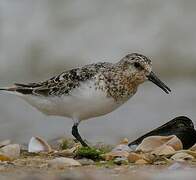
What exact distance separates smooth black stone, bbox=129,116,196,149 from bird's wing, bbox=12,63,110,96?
739 mm

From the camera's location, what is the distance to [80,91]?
6.57 meters

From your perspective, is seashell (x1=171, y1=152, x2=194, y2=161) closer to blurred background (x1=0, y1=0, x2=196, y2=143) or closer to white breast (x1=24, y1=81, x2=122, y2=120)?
white breast (x1=24, y1=81, x2=122, y2=120)

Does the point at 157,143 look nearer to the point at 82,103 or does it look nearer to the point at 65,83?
the point at 82,103

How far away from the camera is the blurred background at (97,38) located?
1103cm

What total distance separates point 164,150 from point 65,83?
1291 millimetres

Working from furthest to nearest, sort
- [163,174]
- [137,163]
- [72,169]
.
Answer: [137,163]
[72,169]
[163,174]

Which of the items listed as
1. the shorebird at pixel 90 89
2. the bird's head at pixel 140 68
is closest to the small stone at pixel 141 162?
the shorebird at pixel 90 89

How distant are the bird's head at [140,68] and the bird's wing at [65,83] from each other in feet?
0.65

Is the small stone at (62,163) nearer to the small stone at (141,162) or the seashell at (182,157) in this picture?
the small stone at (141,162)

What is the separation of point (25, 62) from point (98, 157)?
20.6 ft

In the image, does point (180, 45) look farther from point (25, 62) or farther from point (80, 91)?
point (80, 91)

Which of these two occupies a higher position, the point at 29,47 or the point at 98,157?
the point at 29,47

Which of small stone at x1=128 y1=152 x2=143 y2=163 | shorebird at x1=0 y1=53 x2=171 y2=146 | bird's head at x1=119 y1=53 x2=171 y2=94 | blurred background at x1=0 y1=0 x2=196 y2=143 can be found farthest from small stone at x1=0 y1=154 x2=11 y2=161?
blurred background at x1=0 y1=0 x2=196 y2=143

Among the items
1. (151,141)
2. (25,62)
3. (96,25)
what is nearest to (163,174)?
(151,141)
